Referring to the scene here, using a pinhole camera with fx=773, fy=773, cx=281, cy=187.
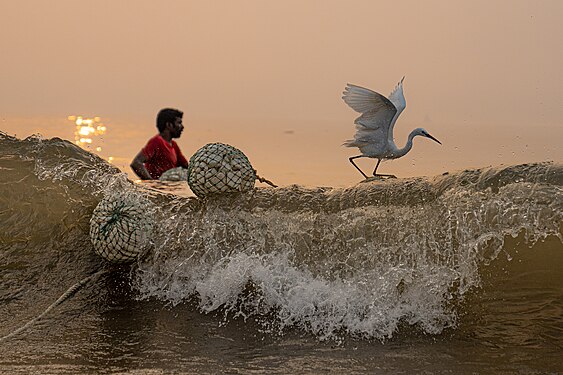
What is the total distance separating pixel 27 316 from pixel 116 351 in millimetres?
750

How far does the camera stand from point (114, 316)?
3.66m

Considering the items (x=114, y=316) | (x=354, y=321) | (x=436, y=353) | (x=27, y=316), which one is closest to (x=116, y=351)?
(x=114, y=316)

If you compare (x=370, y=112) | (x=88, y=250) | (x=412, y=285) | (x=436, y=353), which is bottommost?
(x=436, y=353)

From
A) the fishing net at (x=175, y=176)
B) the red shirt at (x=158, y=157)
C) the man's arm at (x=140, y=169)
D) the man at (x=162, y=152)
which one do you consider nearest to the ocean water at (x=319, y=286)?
the fishing net at (x=175, y=176)

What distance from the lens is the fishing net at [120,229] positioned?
153 inches

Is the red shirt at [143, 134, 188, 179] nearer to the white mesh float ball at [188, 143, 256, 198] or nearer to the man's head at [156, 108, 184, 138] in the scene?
the man's head at [156, 108, 184, 138]

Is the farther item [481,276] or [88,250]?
[88,250]

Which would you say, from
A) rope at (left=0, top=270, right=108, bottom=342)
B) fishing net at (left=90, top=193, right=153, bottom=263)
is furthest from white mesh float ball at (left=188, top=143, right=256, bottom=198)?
rope at (left=0, top=270, right=108, bottom=342)

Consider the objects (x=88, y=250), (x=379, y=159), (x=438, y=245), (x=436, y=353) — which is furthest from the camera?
(x=379, y=159)

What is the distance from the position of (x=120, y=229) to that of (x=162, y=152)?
3557 millimetres

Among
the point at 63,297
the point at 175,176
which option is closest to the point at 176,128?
the point at 175,176

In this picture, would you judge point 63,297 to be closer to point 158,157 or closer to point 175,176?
point 175,176

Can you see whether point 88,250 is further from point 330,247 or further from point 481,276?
point 481,276

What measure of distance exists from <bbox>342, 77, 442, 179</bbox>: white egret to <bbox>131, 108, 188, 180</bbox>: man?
1.77 meters
